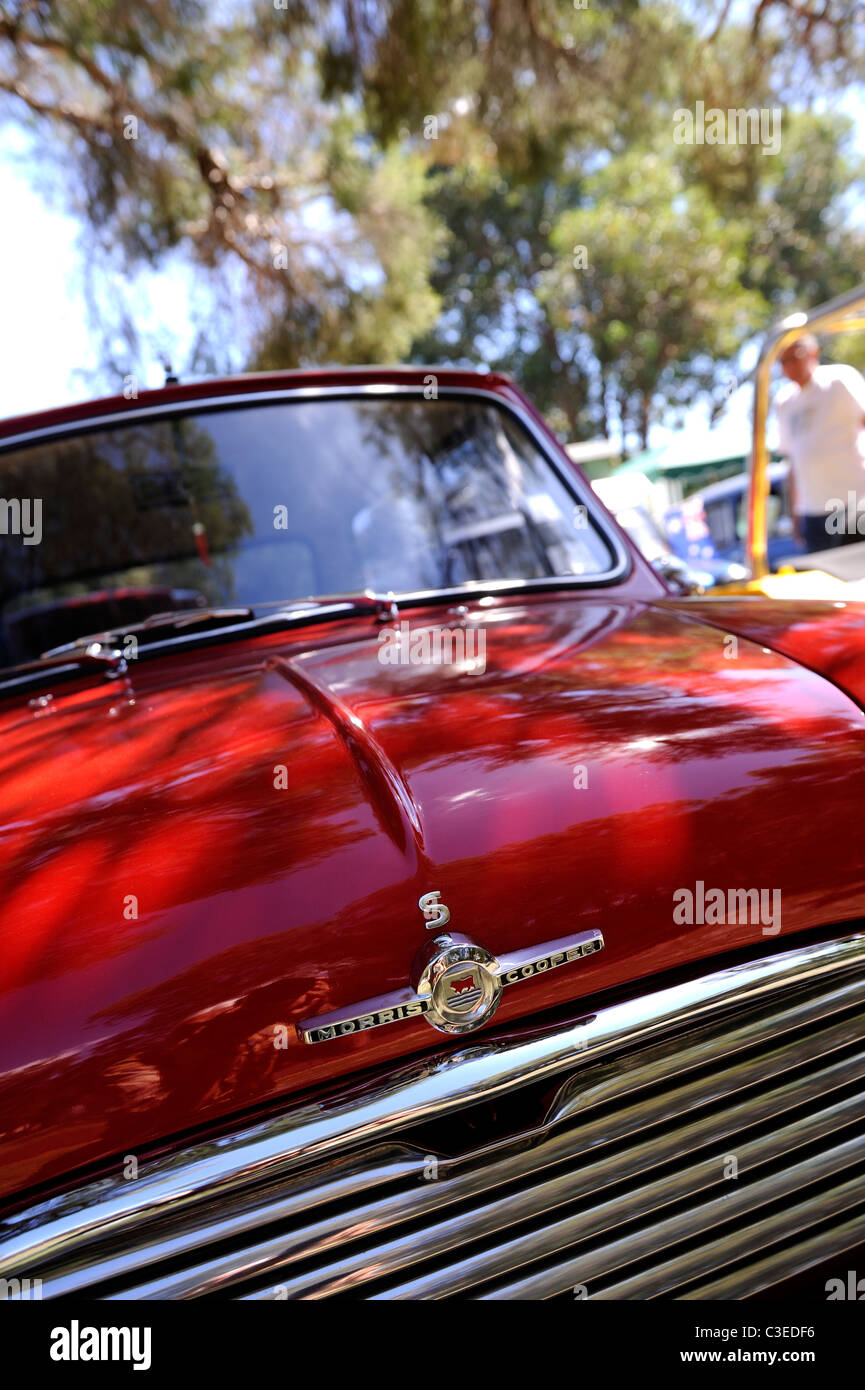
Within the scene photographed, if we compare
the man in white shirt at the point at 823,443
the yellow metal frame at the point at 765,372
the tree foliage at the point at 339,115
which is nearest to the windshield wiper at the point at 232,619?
the yellow metal frame at the point at 765,372

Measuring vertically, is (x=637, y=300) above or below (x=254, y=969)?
above

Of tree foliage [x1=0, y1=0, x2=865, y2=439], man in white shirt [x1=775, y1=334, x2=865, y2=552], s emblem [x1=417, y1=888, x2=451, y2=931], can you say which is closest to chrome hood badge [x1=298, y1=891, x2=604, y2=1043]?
s emblem [x1=417, y1=888, x2=451, y2=931]

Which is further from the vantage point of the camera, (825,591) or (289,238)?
(289,238)

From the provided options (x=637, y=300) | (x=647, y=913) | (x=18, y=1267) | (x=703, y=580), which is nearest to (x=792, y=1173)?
(x=647, y=913)

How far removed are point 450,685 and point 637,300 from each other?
80.4 ft

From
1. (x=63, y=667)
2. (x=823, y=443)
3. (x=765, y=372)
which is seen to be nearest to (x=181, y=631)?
(x=63, y=667)

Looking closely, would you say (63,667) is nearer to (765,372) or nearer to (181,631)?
(181,631)

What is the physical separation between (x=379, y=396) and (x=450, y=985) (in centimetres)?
182

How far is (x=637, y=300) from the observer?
24.5m

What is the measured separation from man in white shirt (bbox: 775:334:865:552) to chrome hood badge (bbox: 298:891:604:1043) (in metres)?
4.60

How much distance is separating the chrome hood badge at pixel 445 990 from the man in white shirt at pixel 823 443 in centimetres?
460

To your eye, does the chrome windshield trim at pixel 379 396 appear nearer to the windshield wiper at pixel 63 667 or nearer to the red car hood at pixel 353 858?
the windshield wiper at pixel 63 667

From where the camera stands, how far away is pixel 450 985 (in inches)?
49.7

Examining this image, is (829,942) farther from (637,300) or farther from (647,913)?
(637,300)
